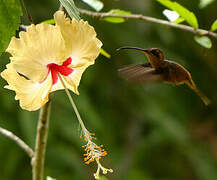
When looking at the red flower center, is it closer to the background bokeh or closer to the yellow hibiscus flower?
the yellow hibiscus flower

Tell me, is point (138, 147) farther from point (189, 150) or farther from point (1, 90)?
point (1, 90)

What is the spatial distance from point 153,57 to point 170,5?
215mm

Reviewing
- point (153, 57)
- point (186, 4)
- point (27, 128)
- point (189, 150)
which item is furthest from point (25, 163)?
point (153, 57)

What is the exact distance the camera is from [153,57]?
0.85 meters

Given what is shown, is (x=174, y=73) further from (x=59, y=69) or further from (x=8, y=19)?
(x=8, y=19)

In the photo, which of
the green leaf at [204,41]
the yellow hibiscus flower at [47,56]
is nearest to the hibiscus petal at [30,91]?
the yellow hibiscus flower at [47,56]

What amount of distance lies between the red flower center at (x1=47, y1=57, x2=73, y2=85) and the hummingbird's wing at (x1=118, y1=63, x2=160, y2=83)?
14 centimetres

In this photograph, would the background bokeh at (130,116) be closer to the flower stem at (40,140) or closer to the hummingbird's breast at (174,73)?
the flower stem at (40,140)

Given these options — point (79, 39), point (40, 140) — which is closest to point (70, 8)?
point (79, 39)

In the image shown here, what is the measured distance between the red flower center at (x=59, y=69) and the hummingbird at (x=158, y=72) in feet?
0.46

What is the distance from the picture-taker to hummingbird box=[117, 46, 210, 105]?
0.85 meters

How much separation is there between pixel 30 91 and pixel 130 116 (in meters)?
1.84

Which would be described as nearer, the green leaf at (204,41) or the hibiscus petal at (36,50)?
the hibiscus petal at (36,50)

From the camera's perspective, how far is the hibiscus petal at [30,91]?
771 mm
